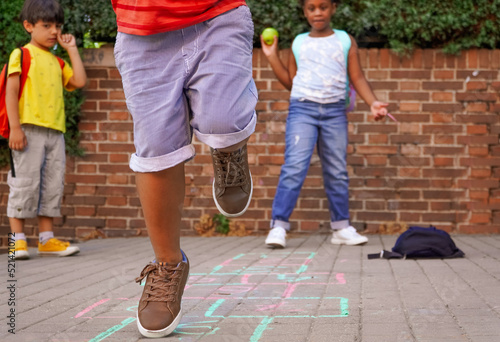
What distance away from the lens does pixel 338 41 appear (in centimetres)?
555

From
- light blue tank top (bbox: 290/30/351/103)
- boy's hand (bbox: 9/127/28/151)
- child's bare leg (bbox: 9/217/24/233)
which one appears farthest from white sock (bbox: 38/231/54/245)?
light blue tank top (bbox: 290/30/351/103)

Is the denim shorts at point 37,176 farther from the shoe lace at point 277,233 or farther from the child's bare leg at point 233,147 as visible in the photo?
the child's bare leg at point 233,147

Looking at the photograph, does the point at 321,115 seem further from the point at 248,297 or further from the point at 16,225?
the point at 248,297

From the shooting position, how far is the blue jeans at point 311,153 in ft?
17.8

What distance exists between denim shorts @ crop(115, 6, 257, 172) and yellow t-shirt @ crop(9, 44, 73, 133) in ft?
8.61

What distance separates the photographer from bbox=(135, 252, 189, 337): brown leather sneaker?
2441 millimetres

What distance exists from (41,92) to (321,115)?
80.4 inches

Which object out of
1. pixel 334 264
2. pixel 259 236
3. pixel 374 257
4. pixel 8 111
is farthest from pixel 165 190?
pixel 259 236

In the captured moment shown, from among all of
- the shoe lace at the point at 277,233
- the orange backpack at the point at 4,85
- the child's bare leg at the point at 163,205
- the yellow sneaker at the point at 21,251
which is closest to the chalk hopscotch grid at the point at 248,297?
the child's bare leg at the point at 163,205

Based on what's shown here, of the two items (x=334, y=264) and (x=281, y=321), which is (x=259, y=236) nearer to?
(x=334, y=264)

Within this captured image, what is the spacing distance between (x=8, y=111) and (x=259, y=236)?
98.9 inches

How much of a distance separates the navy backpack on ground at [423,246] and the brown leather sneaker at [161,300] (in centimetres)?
211

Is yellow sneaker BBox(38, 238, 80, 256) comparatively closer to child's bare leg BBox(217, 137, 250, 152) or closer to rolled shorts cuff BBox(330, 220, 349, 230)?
rolled shorts cuff BBox(330, 220, 349, 230)

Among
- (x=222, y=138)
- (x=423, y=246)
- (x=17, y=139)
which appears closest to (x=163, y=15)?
(x=222, y=138)
